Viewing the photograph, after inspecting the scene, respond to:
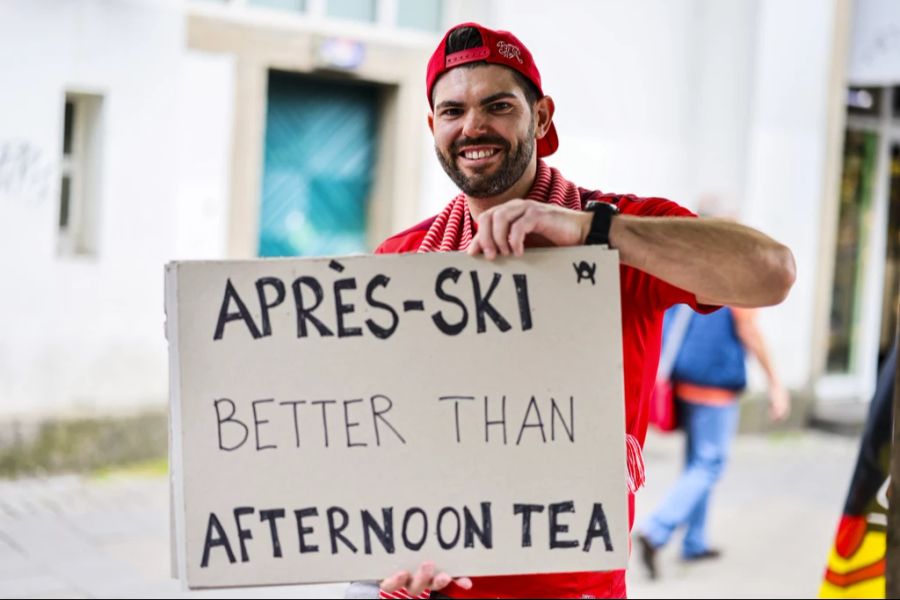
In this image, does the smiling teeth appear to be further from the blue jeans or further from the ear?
the blue jeans

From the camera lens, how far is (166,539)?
21.3 ft

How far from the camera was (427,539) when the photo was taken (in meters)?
2.26

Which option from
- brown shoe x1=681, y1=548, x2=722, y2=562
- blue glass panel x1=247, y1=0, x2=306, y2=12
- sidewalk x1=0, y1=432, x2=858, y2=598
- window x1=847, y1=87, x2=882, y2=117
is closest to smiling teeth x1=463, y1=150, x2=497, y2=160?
sidewalk x1=0, y1=432, x2=858, y2=598

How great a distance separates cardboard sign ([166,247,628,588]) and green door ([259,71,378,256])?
6.78 meters

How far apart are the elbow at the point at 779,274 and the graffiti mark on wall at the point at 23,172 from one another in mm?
6131

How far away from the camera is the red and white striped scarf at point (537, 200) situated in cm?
241

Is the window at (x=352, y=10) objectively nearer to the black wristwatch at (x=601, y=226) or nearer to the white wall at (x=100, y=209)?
the white wall at (x=100, y=209)

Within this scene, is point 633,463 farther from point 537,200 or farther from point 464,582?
point 537,200

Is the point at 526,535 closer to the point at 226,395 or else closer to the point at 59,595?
the point at 226,395

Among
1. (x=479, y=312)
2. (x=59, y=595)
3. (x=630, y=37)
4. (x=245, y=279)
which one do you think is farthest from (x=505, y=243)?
(x=630, y=37)

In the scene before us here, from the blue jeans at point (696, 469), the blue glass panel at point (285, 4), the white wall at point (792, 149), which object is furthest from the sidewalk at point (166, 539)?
the blue glass panel at point (285, 4)

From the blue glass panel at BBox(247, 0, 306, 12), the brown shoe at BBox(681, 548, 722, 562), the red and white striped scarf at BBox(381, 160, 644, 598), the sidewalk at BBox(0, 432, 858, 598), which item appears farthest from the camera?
the blue glass panel at BBox(247, 0, 306, 12)

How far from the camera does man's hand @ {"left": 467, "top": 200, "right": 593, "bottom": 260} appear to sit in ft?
7.13

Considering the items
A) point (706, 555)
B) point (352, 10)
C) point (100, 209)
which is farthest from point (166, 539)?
point (352, 10)
